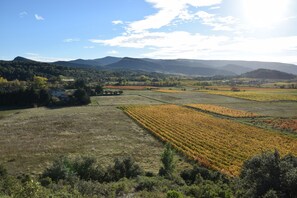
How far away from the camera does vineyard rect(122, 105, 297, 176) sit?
3575cm

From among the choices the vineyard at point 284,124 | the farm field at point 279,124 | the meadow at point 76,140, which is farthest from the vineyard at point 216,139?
the vineyard at point 284,124

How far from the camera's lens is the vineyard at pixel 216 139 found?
3575 cm

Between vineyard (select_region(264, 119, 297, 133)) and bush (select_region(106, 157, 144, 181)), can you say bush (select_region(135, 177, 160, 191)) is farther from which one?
vineyard (select_region(264, 119, 297, 133))

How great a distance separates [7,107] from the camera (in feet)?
294

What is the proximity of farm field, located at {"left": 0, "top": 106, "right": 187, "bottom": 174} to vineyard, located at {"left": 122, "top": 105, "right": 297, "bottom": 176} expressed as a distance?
9.38 feet

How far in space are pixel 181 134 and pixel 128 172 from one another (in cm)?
2210

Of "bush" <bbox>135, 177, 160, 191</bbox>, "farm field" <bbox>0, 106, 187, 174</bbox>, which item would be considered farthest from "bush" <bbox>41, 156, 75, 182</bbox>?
"farm field" <bbox>0, 106, 187, 174</bbox>

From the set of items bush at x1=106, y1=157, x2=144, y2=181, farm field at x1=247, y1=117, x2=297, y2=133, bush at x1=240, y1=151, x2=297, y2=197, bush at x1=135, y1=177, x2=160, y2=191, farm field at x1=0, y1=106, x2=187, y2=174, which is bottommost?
farm field at x1=0, y1=106, x2=187, y2=174

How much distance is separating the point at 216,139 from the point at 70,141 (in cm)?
2055

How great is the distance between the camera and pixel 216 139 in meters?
46.3

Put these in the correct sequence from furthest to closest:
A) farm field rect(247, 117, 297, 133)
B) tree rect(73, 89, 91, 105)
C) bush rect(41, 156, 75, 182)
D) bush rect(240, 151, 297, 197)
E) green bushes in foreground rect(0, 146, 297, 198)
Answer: tree rect(73, 89, 91, 105) → farm field rect(247, 117, 297, 133) → bush rect(41, 156, 75, 182) → green bushes in foreground rect(0, 146, 297, 198) → bush rect(240, 151, 297, 197)

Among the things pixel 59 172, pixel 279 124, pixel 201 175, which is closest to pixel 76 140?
pixel 59 172

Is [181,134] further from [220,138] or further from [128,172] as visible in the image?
[128,172]

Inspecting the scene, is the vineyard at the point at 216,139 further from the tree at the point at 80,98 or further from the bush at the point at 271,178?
the tree at the point at 80,98
